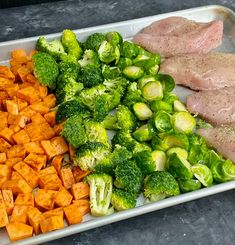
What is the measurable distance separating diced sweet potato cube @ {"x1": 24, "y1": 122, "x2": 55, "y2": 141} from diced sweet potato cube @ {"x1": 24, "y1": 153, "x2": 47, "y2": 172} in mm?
119

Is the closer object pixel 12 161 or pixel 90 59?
pixel 12 161

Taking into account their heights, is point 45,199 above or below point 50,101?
below

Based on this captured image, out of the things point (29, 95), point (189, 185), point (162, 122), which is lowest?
point (189, 185)

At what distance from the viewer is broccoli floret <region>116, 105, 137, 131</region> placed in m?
2.27

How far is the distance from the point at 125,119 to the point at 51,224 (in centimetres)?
68

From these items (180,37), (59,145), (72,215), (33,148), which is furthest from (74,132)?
(180,37)

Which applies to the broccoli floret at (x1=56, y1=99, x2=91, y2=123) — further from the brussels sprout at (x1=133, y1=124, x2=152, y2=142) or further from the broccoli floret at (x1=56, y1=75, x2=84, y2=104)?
the brussels sprout at (x1=133, y1=124, x2=152, y2=142)

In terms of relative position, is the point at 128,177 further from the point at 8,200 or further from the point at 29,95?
the point at 29,95

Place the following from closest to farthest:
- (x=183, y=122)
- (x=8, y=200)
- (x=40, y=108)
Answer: (x=8, y=200)
(x=183, y=122)
(x=40, y=108)

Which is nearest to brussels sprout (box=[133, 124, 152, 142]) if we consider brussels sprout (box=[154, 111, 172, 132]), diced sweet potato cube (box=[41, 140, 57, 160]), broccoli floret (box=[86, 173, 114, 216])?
brussels sprout (box=[154, 111, 172, 132])

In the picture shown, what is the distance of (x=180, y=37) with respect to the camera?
110 inches

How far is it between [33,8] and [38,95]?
1.13 m

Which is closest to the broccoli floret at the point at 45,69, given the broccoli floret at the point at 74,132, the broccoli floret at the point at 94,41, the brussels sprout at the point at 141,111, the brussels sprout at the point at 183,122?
the broccoli floret at the point at 94,41

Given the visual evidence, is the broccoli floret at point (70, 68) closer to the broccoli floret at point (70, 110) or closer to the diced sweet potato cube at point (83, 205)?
the broccoli floret at point (70, 110)
